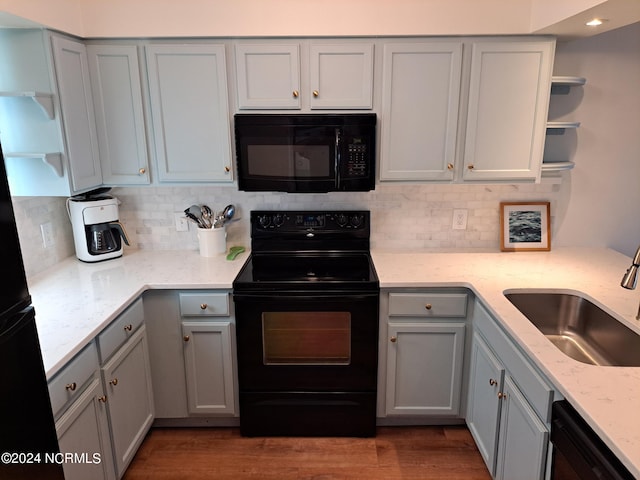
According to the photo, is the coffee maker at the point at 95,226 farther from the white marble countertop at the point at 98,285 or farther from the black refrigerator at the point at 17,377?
the black refrigerator at the point at 17,377

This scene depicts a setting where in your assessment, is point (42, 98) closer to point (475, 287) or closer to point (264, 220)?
point (264, 220)

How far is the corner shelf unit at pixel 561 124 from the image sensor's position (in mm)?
2244

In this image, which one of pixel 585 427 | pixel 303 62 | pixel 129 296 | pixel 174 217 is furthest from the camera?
pixel 174 217

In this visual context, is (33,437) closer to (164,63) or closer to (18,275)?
(18,275)

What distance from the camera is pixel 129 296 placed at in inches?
79.1

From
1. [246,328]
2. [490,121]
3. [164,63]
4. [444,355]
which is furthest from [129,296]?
[490,121]

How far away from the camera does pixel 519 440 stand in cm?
166

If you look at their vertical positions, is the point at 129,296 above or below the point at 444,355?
above

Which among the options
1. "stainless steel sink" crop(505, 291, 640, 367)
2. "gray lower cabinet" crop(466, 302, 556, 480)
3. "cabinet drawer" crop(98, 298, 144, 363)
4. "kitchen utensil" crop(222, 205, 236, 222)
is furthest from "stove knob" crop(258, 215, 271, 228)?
"stainless steel sink" crop(505, 291, 640, 367)

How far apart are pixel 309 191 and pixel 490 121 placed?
99 centimetres

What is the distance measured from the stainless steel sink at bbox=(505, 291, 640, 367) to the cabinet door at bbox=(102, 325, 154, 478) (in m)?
1.76

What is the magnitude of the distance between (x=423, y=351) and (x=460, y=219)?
33.4 inches

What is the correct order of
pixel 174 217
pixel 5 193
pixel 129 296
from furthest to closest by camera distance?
1. pixel 174 217
2. pixel 129 296
3. pixel 5 193

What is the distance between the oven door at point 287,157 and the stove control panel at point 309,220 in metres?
0.32
